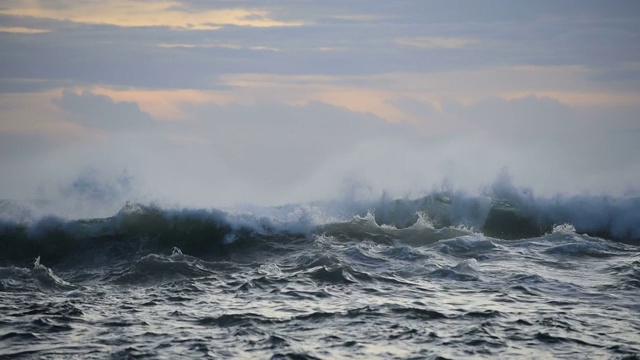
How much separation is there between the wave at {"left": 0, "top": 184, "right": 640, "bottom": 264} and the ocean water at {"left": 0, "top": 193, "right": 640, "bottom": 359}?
0.23ft

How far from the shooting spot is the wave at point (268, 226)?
21016 mm

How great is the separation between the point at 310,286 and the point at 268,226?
25.1 ft

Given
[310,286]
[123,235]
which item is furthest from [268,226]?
[310,286]

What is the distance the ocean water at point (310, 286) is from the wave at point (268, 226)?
0.07m

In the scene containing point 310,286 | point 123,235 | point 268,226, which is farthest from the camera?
point 268,226

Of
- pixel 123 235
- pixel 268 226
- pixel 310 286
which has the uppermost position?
pixel 268 226

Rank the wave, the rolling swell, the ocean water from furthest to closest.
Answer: the wave
the rolling swell
the ocean water

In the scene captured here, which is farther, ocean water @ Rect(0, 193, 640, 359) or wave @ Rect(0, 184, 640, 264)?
wave @ Rect(0, 184, 640, 264)

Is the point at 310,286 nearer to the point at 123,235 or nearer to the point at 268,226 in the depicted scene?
the point at 268,226

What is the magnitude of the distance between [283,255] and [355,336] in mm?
8897

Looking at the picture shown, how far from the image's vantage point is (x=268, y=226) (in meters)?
23.1

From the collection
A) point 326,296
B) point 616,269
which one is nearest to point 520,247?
point 616,269

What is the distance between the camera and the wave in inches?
827

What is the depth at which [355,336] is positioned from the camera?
37.5 feet
